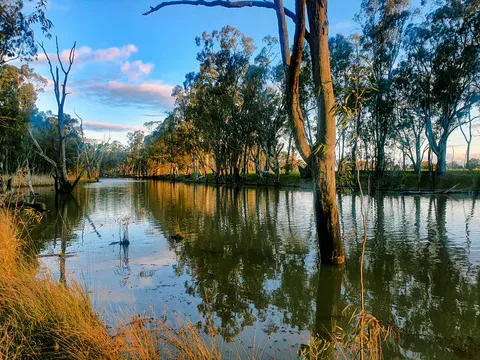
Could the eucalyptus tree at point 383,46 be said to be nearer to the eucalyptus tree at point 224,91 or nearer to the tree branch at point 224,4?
the eucalyptus tree at point 224,91

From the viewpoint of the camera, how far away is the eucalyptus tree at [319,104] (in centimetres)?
654

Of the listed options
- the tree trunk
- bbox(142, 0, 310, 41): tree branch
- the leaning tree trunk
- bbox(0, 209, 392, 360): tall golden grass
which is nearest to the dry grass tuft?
bbox(0, 209, 392, 360): tall golden grass

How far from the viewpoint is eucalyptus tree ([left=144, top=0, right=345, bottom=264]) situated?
6539mm

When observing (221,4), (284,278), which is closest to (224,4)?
(221,4)

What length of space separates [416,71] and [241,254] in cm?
2950

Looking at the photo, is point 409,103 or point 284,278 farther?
point 409,103

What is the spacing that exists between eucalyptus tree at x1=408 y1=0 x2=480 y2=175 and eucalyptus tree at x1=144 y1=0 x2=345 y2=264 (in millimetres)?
25585

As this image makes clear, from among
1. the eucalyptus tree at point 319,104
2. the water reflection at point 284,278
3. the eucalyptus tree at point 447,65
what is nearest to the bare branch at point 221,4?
the eucalyptus tree at point 319,104

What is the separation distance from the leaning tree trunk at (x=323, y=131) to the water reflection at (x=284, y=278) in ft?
3.42

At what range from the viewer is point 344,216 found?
589 inches

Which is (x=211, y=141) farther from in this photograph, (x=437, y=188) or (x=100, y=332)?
(x=100, y=332)

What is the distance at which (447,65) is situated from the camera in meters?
27.9

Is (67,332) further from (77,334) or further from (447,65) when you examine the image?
(447,65)

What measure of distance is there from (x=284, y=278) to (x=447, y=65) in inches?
1144
